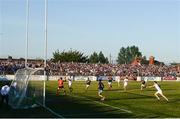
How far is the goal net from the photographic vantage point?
2836cm

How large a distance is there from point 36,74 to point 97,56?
131 m

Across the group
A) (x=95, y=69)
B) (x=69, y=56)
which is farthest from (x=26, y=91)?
(x=69, y=56)

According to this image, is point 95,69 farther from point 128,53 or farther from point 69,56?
point 128,53

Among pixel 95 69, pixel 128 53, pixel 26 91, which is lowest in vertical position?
pixel 26 91

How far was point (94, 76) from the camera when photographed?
84.8 m

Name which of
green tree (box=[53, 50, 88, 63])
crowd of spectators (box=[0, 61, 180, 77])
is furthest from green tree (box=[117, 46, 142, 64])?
crowd of spectators (box=[0, 61, 180, 77])

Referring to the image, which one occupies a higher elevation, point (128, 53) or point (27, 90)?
point (128, 53)

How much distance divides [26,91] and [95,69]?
203ft

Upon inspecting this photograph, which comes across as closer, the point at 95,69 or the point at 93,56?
the point at 95,69

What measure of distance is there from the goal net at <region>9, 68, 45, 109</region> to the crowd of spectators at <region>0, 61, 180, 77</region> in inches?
1822

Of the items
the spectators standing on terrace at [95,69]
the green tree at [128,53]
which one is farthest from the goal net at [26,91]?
the green tree at [128,53]

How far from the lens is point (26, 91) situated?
2900cm

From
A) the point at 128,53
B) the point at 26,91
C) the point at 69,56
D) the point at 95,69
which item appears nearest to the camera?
the point at 26,91

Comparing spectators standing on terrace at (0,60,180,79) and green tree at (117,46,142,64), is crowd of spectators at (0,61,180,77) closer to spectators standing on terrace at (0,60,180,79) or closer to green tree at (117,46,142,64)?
spectators standing on terrace at (0,60,180,79)
